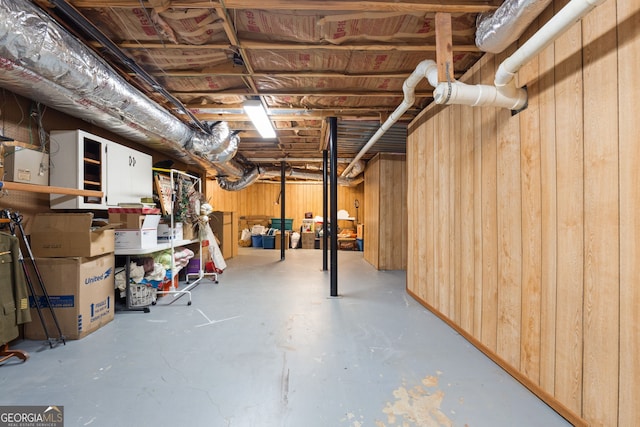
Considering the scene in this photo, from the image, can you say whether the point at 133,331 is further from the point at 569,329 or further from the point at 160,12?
the point at 569,329

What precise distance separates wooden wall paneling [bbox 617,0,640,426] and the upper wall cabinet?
3.96m

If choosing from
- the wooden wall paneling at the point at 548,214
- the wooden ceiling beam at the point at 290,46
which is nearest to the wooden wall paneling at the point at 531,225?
the wooden wall paneling at the point at 548,214

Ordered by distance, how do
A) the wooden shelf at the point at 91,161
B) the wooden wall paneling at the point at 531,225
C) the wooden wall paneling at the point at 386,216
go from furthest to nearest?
the wooden wall paneling at the point at 386,216
the wooden shelf at the point at 91,161
the wooden wall paneling at the point at 531,225

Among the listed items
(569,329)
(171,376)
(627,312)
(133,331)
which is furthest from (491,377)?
(133,331)

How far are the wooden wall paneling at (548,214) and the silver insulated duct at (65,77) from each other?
298 cm

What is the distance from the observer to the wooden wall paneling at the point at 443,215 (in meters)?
2.60

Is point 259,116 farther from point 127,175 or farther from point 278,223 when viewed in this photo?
point 278,223

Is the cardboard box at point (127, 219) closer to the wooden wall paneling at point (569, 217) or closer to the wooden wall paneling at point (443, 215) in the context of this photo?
the wooden wall paneling at point (443, 215)

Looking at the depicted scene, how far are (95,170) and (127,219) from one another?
0.65m

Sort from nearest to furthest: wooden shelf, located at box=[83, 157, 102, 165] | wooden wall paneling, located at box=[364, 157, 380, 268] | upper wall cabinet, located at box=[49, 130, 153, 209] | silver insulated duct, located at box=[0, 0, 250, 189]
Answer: silver insulated duct, located at box=[0, 0, 250, 189] → upper wall cabinet, located at box=[49, 130, 153, 209] → wooden shelf, located at box=[83, 157, 102, 165] → wooden wall paneling, located at box=[364, 157, 380, 268]

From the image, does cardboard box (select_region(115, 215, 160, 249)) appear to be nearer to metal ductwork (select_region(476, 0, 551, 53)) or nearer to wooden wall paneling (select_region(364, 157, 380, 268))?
metal ductwork (select_region(476, 0, 551, 53))

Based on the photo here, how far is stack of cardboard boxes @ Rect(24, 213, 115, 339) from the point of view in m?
2.25

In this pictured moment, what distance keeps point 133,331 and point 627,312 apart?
11.2ft

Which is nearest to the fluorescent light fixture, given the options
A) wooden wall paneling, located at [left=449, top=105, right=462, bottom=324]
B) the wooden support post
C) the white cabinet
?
the white cabinet
